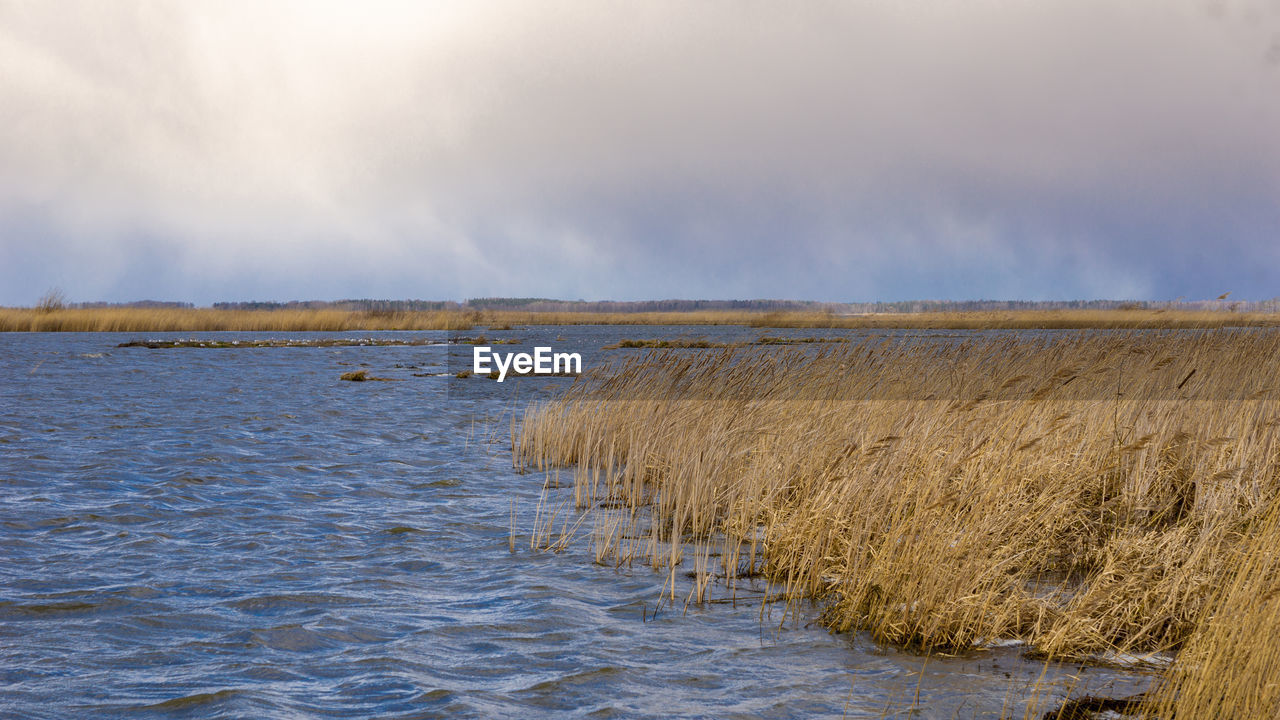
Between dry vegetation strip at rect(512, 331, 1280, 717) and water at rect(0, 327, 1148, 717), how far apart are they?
44cm

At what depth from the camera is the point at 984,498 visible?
6.39 metres

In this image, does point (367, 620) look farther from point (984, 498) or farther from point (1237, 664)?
point (1237, 664)

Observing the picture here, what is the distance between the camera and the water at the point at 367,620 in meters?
5.34

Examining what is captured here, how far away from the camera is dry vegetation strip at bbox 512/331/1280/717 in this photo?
5824 mm

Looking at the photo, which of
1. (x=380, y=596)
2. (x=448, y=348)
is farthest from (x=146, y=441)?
(x=448, y=348)

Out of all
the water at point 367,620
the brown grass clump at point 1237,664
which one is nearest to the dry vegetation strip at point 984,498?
the brown grass clump at point 1237,664

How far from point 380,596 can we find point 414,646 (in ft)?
4.45

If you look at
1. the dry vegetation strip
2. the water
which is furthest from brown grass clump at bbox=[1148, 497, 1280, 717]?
the water

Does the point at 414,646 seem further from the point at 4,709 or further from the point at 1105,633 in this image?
the point at 1105,633

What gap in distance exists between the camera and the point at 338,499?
12016 millimetres

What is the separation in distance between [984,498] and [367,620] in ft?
14.5

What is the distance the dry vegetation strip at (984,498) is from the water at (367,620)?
1.44ft

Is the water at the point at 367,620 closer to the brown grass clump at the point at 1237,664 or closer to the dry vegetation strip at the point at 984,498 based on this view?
the dry vegetation strip at the point at 984,498

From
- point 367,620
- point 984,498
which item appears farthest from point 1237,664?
point 367,620
